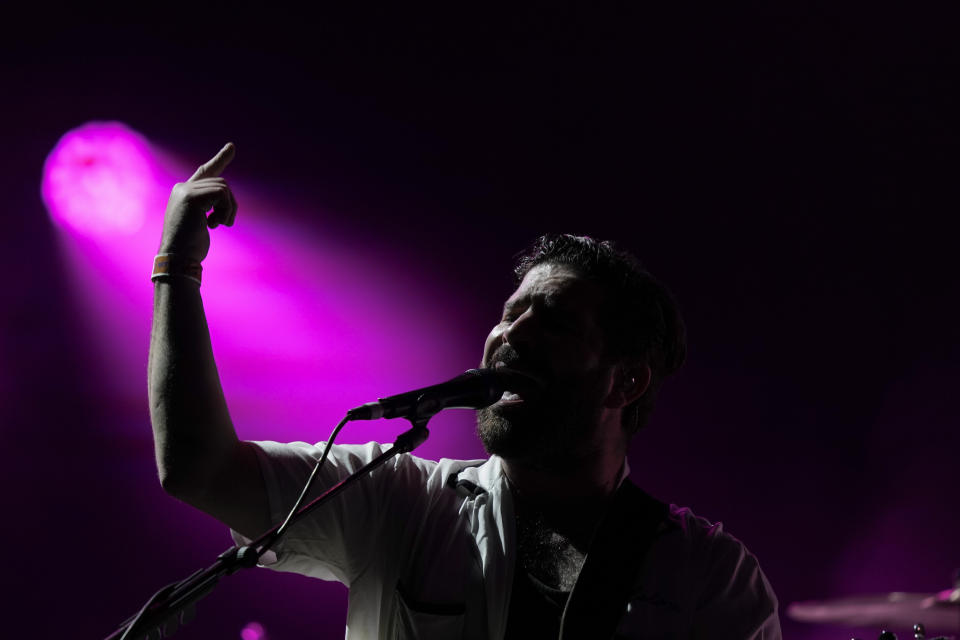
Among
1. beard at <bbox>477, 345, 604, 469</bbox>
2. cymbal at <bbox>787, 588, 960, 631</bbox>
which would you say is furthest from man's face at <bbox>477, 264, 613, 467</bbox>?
cymbal at <bbox>787, 588, 960, 631</bbox>

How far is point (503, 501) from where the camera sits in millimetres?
2211

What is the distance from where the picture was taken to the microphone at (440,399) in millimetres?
1511

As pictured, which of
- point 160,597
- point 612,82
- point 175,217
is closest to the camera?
point 160,597

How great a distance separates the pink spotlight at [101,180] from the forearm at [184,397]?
2030 millimetres

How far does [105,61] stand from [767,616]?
3.49m

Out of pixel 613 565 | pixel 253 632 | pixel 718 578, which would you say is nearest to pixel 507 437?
pixel 613 565

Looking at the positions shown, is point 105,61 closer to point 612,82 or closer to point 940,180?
point 612,82

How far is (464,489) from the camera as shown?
7.47 ft

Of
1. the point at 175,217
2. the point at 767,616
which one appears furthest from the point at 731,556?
the point at 175,217

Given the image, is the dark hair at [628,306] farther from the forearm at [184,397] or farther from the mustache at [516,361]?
the forearm at [184,397]

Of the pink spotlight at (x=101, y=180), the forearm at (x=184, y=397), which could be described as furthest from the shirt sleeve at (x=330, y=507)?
the pink spotlight at (x=101, y=180)

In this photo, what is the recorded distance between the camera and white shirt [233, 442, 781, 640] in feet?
6.48

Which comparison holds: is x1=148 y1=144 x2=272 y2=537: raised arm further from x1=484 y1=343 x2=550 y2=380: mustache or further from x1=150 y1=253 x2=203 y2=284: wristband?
x1=484 y1=343 x2=550 y2=380: mustache

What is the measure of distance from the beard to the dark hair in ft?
0.70
